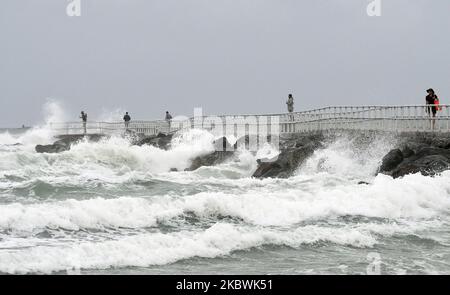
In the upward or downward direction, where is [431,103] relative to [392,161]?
upward

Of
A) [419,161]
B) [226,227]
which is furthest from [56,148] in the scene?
[226,227]

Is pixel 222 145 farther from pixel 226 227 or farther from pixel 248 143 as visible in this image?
pixel 226 227

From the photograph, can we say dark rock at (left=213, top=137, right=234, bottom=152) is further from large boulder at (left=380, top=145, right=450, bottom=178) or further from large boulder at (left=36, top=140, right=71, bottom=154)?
large boulder at (left=36, top=140, right=71, bottom=154)

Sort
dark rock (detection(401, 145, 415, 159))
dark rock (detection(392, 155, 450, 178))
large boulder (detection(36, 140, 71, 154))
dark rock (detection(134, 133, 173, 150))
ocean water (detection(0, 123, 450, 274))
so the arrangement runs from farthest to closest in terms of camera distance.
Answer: large boulder (detection(36, 140, 71, 154)), dark rock (detection(134, 133, 173, 150)), dark rock (detection(401, 145, 415, 159)), dark rock (detection(392, 155, 450, 178)), ocean water (detection(0, 123, 450, 274))

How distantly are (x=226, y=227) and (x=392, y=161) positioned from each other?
1108 centimetres

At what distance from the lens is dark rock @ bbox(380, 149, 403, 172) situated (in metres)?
22.9

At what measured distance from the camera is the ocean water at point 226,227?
11.1m

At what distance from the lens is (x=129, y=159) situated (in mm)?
38250

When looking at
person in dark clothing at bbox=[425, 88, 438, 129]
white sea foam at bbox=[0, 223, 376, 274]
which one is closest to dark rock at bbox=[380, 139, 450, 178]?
person in dark clothing at bbox=[425, 88, 438, 129]

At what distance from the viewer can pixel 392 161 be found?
904 inches

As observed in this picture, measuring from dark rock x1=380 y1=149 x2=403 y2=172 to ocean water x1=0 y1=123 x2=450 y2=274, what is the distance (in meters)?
1.19
